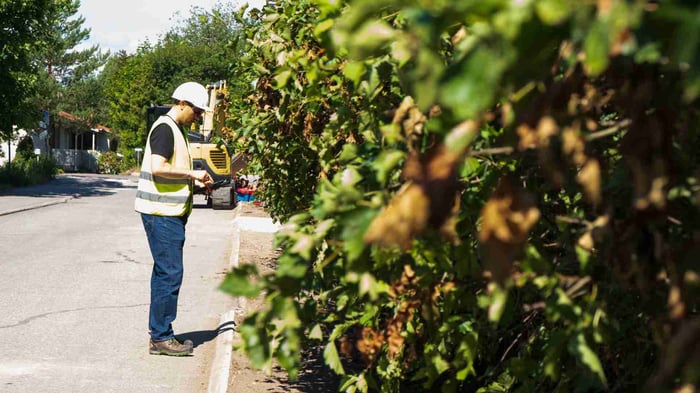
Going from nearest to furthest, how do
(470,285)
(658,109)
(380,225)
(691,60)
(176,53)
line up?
(691,60) < (380,225) < (658,109) < (470,285) < (176,53)

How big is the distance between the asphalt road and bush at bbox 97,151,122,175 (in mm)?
45351

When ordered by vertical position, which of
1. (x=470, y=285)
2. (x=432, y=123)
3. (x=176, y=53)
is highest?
(x=176, y=53)

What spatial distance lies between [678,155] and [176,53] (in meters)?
72.8

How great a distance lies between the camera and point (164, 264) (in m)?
7.04

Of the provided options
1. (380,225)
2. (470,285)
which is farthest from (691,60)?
(470,285)

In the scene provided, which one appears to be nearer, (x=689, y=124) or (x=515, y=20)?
(x=515, y=20)

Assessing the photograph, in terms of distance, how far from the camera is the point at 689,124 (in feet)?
6.49

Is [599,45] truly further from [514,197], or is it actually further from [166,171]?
[166,171]

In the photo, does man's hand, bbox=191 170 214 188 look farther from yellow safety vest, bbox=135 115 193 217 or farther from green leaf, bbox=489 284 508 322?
green leaf, bbox=489 284 508 322

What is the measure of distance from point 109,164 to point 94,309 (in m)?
55.7

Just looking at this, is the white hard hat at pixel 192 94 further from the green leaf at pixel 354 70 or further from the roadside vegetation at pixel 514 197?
the green leaf at pixel 354 70

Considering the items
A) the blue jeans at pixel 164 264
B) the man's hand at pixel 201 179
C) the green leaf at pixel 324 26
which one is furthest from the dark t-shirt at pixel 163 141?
the green leaf at pixel 324 26

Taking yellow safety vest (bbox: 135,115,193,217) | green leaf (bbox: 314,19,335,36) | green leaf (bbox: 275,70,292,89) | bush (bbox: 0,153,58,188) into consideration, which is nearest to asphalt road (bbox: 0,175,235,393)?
green leaf (bbox: 275,70,292,89)

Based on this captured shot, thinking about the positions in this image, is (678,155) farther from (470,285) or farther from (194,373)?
(194,373)
